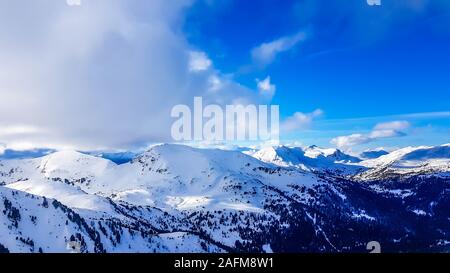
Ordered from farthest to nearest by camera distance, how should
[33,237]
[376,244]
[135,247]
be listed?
[135,247]
[33,237]
[376,244]

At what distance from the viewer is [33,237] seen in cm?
16975

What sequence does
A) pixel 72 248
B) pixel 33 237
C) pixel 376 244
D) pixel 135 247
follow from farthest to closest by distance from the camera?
pixel 135 247 → pixel 33 237 → pixel 72 248 → pixel 376 244

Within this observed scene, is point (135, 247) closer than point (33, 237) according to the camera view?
No
